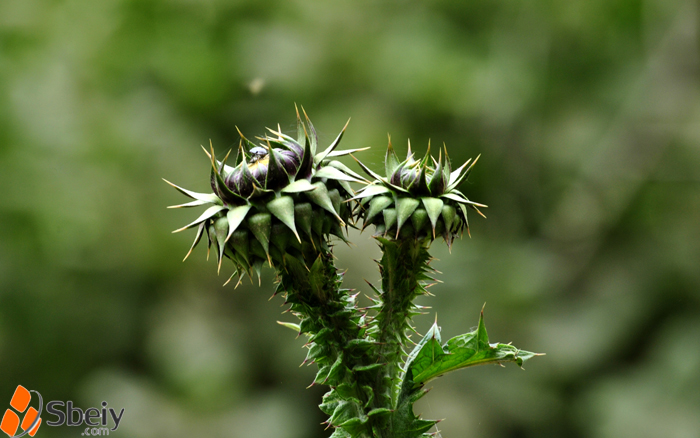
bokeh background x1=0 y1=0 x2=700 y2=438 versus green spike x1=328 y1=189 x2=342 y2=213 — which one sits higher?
bokeh background x1=0 y1=0 x2=700 y2=438

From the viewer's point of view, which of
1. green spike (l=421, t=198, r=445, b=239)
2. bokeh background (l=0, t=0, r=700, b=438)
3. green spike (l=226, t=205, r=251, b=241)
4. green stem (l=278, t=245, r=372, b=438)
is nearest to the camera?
green spike (l=226, t=205, r=251, b=241)

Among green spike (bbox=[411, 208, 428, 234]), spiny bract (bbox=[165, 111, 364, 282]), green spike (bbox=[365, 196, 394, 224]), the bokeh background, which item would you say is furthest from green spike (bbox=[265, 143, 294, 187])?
the bokeh background

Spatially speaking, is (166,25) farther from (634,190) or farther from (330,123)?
(634,190)

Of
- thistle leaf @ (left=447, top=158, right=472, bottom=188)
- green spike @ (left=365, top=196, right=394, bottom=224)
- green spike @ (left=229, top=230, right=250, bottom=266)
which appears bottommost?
green spike @ (left=229, top=230, right=250, bottom=266)

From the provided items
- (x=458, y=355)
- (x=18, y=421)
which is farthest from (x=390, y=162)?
(x=18, y=421)

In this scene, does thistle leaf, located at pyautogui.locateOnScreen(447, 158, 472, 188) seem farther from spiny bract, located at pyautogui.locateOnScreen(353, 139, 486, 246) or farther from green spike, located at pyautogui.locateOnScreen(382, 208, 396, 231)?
green spike, located at pyautogui.locateOnScreen(382, 208, 396, 231)

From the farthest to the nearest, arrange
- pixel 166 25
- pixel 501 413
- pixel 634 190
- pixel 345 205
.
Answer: pixel 166 25 < pixel 634 190 < pixel 501 413 < pixel 345 205

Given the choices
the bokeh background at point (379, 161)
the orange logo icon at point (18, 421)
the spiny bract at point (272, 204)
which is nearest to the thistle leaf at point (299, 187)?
the spiny bract at point (272, 204)

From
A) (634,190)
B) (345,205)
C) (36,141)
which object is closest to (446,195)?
(345,205)
